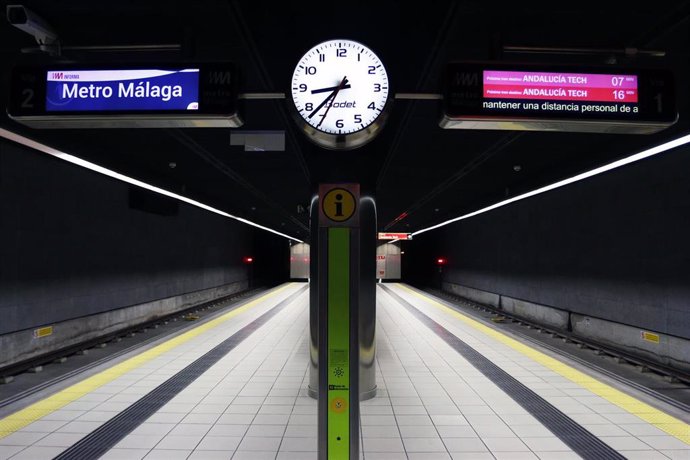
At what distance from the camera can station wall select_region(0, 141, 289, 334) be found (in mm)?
6789

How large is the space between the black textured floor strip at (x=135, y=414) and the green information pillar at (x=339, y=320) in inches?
92.3

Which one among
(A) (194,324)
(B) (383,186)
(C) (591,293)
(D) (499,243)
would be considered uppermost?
(B) (383,186)

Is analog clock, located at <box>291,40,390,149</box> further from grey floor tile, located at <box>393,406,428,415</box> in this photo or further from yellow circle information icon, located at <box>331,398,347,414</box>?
grey floor tile, located at <box>393,406,428,415</box>

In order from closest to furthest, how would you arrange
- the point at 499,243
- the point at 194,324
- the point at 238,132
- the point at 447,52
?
the point at 447,52
the point at 238,132
the point at 194,324
the point at 499,243

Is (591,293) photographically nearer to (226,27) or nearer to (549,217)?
(549,217)

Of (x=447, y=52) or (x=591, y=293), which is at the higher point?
(x=447, y=52)

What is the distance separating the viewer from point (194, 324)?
10.7m

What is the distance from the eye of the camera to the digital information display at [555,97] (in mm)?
2750

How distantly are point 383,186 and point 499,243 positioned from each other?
5.35 metres

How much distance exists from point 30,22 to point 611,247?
938 centimetres

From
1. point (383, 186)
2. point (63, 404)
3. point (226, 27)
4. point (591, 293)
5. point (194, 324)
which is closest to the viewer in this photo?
point (226, 27)

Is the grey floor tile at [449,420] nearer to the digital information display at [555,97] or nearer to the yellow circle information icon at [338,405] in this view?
the yellow circle information icon at [338,405]

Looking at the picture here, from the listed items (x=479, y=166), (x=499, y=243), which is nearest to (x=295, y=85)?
(x=479, y=166)

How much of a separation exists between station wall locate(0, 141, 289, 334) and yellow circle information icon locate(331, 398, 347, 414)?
635 cm
